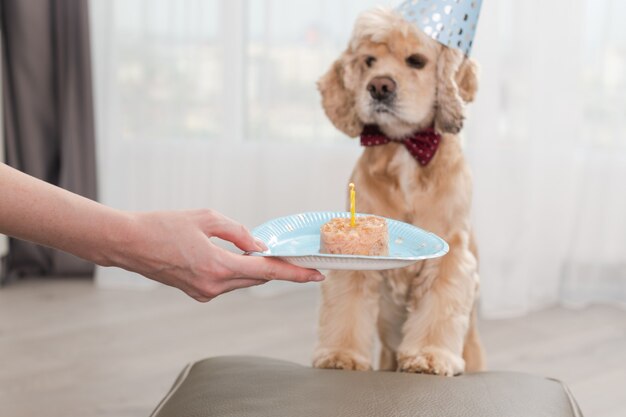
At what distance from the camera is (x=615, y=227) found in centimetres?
319

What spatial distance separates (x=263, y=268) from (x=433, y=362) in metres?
0.54

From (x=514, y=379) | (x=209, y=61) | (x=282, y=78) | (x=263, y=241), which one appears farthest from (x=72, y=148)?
(x=514, y=379)

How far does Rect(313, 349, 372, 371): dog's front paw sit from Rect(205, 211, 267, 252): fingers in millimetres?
463

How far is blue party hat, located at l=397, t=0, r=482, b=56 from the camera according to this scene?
171 cm

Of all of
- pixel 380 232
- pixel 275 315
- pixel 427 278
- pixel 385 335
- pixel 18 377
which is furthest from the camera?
pixel 275 315

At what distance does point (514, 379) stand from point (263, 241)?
1.85 ft

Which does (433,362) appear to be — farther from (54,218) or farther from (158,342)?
(158,342)

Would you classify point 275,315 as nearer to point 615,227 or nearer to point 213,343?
point 213,343

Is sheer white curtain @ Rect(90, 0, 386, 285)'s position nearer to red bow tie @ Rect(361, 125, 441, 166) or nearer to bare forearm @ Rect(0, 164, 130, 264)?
red bow tie @ Rect(361, 125, 441, 166)

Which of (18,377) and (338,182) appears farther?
(338,182)

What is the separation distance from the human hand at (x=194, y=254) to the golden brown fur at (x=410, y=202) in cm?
47

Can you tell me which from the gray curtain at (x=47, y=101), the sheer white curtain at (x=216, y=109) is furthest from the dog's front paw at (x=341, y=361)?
the gray curtain at (x=47, y=101)

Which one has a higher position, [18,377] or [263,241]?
[263,241]

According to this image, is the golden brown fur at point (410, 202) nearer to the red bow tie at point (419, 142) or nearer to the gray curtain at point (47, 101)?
the red bow tie at point (419, 142)
